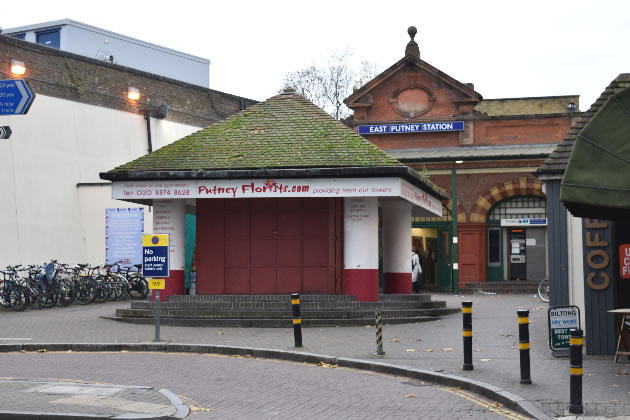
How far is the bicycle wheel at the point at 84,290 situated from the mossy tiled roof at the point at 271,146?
6516 millimetres

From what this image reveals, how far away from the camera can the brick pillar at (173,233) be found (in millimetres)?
21641

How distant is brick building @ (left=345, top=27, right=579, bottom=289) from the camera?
3603cm

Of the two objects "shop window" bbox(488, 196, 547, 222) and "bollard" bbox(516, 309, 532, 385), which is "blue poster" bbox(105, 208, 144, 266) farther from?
"bollard" bbox(516, 309, 532, 385)

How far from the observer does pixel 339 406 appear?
33.9 ft

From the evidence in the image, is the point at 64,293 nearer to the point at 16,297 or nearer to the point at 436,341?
the point at 16,297

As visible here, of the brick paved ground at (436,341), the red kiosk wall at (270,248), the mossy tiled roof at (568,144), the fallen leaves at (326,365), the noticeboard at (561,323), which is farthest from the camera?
the red kiosk wall at (270,248)

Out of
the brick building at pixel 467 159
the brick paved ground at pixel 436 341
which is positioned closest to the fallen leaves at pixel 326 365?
the brick paved ground at pixel 436 341

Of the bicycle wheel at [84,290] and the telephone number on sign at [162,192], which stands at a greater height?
the telephone number on sign at [162,192]

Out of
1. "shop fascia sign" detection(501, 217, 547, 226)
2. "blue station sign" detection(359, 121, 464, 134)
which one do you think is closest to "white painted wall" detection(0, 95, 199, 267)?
"blue station sign" detection(359, 121, 464, 134)

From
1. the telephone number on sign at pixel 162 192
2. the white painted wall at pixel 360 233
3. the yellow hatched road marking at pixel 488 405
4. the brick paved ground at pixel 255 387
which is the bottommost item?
the yellow hatched road marking at pixel 488 405

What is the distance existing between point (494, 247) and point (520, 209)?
1.81 metres

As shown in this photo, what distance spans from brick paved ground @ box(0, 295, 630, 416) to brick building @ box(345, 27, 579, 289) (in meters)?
11.8

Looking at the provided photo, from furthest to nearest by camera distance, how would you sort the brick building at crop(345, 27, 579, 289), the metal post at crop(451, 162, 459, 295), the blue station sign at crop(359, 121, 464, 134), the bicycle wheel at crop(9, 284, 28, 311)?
the blue station sign at crop(359, 121, 464, 134), the brick building at crop(345, 27, 579, 289), the metal post at crop(451, 162, 459, 295), the bicycle wheel at crop(9, 284, 28, 311)

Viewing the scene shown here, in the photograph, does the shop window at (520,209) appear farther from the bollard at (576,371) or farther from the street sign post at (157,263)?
the bollard at (576,371)
